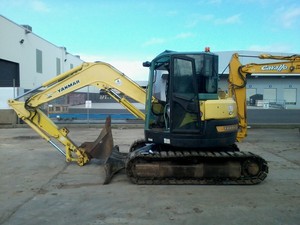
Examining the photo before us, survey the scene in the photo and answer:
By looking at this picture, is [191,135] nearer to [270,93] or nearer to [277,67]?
[277,67]

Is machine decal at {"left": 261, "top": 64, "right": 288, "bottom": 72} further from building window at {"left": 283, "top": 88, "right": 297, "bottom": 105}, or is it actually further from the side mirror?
building window at {"left": 283, "top": 88, "right": 297, "bottom": 105}

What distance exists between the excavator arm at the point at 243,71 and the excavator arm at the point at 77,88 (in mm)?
5774

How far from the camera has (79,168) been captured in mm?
Result: 8734

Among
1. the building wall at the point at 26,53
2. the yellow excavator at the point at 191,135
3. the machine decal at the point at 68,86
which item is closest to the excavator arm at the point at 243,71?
the yellow excavator at the point at 191,135

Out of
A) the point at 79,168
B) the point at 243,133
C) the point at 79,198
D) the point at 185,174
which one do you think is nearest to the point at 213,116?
the point at 185,174

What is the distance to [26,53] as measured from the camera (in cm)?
3353

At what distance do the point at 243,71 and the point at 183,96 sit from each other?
697 centimetres

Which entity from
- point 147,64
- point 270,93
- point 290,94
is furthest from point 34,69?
point 290,94

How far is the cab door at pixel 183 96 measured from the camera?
7.21m

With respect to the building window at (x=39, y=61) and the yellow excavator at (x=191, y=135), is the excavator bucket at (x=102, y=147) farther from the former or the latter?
the building window at (x=39, y=61)

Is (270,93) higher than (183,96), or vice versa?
(270,93)

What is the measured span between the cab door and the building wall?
15324 mm

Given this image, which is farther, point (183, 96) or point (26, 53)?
point (26, 53)

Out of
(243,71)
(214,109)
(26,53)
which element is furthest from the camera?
(26,53)
